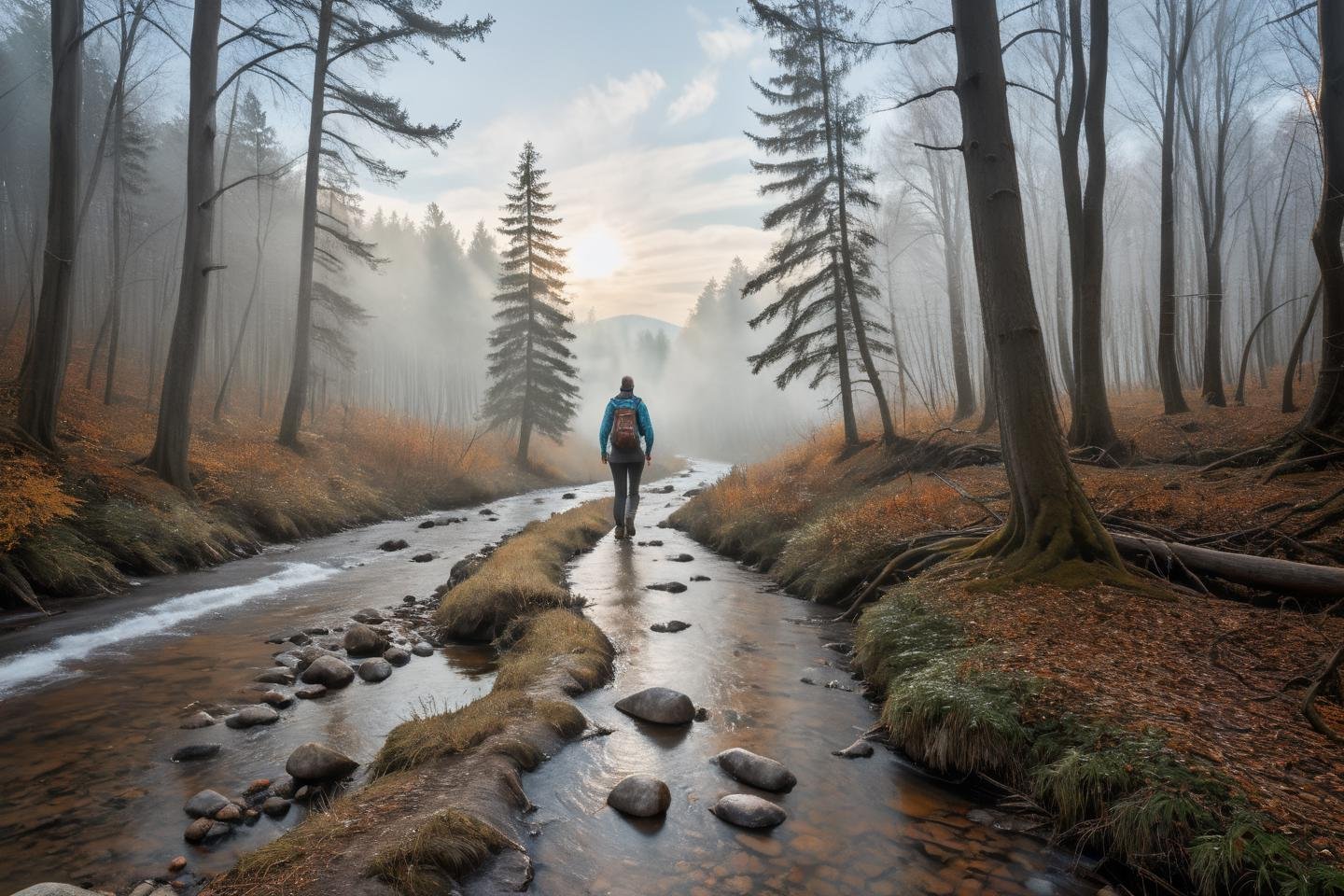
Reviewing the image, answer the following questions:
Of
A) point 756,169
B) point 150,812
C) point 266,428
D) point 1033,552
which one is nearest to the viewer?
point 150,812

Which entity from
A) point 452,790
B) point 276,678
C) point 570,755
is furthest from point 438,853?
point 276,678

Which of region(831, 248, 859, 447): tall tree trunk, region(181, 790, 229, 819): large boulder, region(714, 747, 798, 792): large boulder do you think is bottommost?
region(714, 747, 798, 792): large boulder

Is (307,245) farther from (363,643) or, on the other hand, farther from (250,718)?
(250,718)

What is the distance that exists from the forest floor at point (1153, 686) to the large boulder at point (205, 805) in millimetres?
3948

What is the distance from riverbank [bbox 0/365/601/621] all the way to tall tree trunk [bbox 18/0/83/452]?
3.17ft

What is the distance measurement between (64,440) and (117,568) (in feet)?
14.9

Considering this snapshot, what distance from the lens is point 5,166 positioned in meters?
31.6

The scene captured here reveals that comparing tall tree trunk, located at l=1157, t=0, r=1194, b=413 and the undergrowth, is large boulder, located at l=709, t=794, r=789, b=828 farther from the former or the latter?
tall tree trunk, located at l=1157, t=0, r=1194, b=413

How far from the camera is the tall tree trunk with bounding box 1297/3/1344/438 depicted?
25.4 ft

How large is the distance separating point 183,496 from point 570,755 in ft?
34.8

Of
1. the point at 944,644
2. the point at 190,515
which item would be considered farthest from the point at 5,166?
the point at 944,644

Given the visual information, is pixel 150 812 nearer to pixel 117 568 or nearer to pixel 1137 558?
pixel 117 568

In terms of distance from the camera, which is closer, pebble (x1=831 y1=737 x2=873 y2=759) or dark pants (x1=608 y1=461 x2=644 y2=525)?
pebble (x1=831 y1=737 x2=873 y2=759)

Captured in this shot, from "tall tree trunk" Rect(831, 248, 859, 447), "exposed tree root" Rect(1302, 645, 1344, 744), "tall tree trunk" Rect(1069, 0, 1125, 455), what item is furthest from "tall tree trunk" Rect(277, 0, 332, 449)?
"exposed tree root" Rect(1302, 645, 1344, 744)
